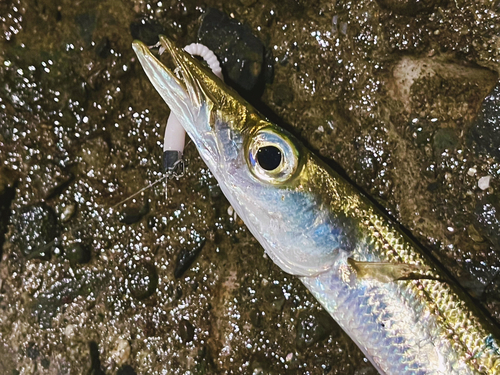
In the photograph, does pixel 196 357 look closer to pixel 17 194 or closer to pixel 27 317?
pixel 27 317

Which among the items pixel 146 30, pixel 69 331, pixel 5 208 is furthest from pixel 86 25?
pixel 69 331

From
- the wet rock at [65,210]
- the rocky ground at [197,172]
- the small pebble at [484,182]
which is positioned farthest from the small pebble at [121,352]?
the small pebble at [484,182]

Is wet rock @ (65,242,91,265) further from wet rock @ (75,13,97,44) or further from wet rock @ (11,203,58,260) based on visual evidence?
wet rock @ (75,13,97,44)

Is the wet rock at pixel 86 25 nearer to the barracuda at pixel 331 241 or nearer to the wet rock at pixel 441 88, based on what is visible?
the barracuda at pixel 331 241

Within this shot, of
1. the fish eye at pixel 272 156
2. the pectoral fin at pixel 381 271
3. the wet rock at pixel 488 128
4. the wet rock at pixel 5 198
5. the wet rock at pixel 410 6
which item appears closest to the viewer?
the fish eye at pixel 272 156

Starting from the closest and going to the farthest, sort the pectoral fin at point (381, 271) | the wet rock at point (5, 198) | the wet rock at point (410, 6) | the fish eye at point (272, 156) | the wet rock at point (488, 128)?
the fish eye at point (272, 156)
the pectoral fin at point (381, 271)
the wet rock at point (488, 128)
the wet rock at point (410, 6)
the wet rock at point (5, 198)

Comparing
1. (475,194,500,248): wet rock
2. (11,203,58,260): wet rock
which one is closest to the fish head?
(475,194,500,248): wet rock

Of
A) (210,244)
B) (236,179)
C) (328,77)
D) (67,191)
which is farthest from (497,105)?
(67,191)

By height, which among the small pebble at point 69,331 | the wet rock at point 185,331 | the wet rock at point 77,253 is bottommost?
the small pebble at point 69,331

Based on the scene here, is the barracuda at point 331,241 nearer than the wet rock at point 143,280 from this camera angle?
Yes
